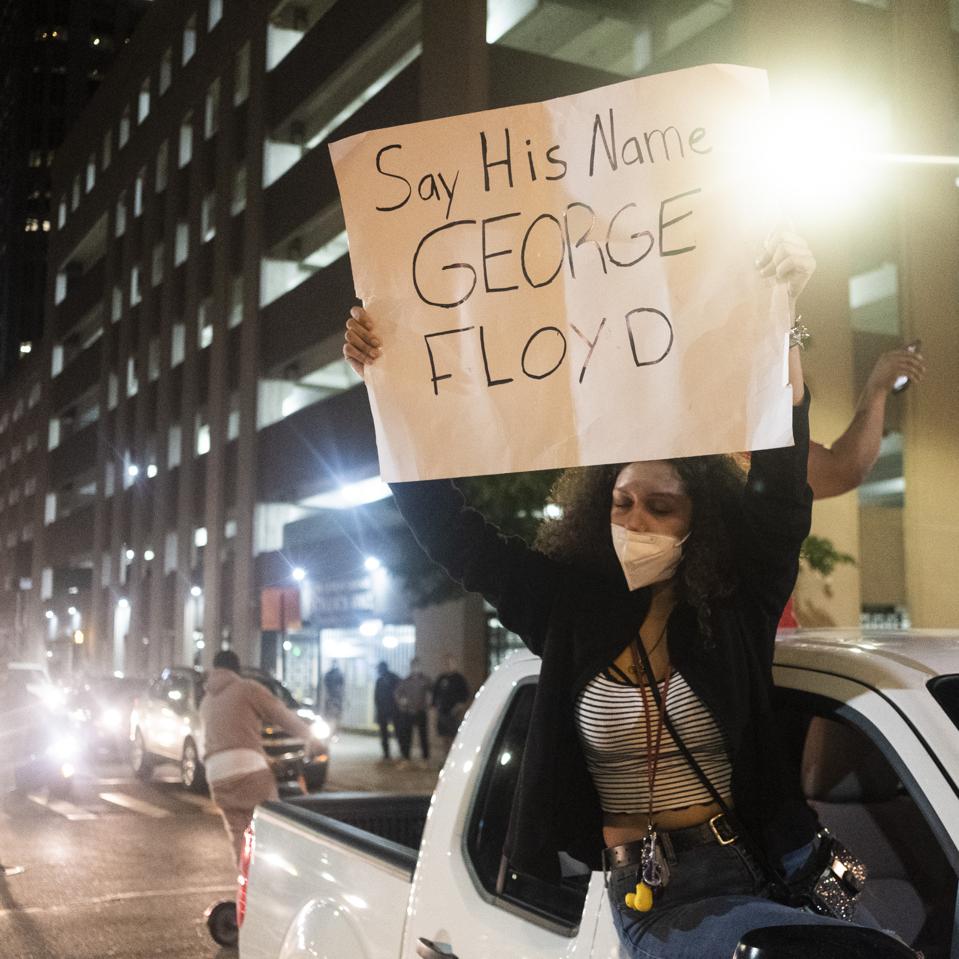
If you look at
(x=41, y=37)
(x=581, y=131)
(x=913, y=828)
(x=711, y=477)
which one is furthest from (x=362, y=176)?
(x=41, y=37)

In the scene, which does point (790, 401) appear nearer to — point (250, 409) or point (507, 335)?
point (507, 335)

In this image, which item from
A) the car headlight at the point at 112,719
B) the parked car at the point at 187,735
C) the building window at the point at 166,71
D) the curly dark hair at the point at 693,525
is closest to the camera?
the curly dark hair at the point at 693,525

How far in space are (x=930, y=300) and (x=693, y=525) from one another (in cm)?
2029

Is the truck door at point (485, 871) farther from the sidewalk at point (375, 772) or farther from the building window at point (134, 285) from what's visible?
the building window at point (134, 285)

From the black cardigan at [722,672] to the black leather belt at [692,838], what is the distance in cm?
6

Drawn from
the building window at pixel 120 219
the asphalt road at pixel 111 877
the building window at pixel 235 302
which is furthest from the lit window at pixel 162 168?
the asphalt road at pixel 111 877

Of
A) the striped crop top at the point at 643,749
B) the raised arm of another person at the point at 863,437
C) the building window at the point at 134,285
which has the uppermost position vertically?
the building window at the point at 134,285

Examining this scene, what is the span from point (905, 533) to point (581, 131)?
19.2m

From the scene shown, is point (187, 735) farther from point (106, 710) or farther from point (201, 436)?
point (201, 436)

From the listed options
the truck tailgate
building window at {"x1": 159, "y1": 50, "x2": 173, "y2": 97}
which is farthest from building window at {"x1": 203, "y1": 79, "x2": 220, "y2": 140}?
the truck tailgate

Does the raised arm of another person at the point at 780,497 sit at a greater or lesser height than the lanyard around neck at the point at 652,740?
greater

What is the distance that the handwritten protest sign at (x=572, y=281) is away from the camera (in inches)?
103

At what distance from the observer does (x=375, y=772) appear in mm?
21594

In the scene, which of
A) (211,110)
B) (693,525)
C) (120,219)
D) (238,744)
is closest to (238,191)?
(211,110)
